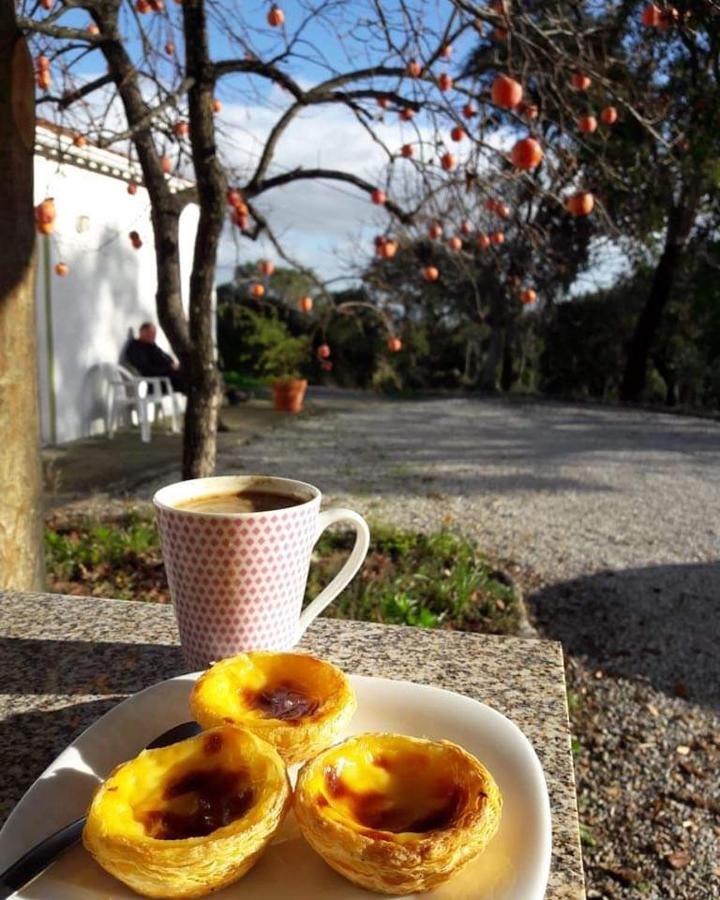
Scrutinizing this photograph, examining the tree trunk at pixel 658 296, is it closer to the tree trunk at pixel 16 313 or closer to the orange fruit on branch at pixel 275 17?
the orange fruit on branch at pixel 275 17

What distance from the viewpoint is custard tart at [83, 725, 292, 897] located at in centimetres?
58

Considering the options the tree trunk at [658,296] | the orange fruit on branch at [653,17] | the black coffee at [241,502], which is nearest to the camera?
the black coffee at [241,502]

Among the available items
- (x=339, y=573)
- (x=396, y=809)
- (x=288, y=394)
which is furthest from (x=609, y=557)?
(x=288, y=394)

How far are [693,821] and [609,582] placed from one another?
2.29 meters

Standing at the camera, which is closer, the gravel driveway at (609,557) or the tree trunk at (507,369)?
the gravel driveway at (609,557)

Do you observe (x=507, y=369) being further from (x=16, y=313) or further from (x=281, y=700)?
(x=281, y=700)

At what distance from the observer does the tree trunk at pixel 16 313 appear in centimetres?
198

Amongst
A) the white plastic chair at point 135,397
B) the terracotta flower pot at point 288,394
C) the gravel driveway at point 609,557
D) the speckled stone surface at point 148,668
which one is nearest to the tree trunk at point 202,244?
the gravel driveway at point 609,557

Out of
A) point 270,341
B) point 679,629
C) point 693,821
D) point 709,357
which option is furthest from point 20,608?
point 709,357

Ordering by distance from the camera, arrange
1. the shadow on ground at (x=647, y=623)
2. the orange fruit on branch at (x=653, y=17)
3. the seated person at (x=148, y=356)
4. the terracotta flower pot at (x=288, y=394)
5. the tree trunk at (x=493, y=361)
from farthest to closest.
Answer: the tree trunk at (x=493, y=361) < the terracotta flower pot at (x=288, y=394) < the seated person at (x=148, y=356) < the shadow on ground at (x=647, y=623) < the orange fruit on branch at (x=653, y=17)

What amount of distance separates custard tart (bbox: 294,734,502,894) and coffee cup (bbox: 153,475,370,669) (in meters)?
0.27

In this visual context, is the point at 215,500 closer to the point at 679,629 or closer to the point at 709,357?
the point at 679,629

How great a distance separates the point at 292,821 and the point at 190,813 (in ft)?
0.29

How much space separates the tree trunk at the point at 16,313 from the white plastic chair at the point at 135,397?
7237 millimetres
